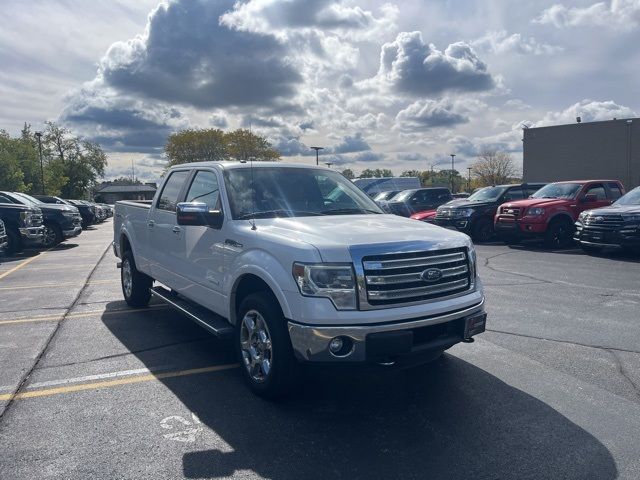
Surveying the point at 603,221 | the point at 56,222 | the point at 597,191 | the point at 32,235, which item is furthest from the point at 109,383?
the point at 597,191

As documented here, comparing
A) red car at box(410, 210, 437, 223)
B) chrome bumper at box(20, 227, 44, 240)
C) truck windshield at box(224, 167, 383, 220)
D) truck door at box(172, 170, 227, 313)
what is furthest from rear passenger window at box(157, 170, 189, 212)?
red car at box(410, 210, 437, 223)

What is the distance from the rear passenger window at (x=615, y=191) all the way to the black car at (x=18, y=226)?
1659 cm

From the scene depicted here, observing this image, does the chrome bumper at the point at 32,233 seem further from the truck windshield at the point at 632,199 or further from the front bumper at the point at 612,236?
the truck windshield at the point at 632,199

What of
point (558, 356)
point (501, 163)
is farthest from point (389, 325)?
point (501, 163)

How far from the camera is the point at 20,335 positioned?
6246mm

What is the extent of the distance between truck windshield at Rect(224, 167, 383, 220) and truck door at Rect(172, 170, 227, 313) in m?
0.21

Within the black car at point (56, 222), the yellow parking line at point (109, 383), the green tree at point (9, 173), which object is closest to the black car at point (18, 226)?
the black car at point (56, 222)

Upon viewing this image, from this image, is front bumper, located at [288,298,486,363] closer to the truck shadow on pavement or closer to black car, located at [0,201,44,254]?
the truck shadow on pavement

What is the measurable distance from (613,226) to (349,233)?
10.1 meters

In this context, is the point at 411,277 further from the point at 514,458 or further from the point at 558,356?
the point at 558,356

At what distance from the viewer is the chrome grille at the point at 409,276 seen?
381 cm

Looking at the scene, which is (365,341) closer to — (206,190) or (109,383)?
(109,383)

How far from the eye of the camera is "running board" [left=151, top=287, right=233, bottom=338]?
4681 mm

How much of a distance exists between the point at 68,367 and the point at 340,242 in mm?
3064
